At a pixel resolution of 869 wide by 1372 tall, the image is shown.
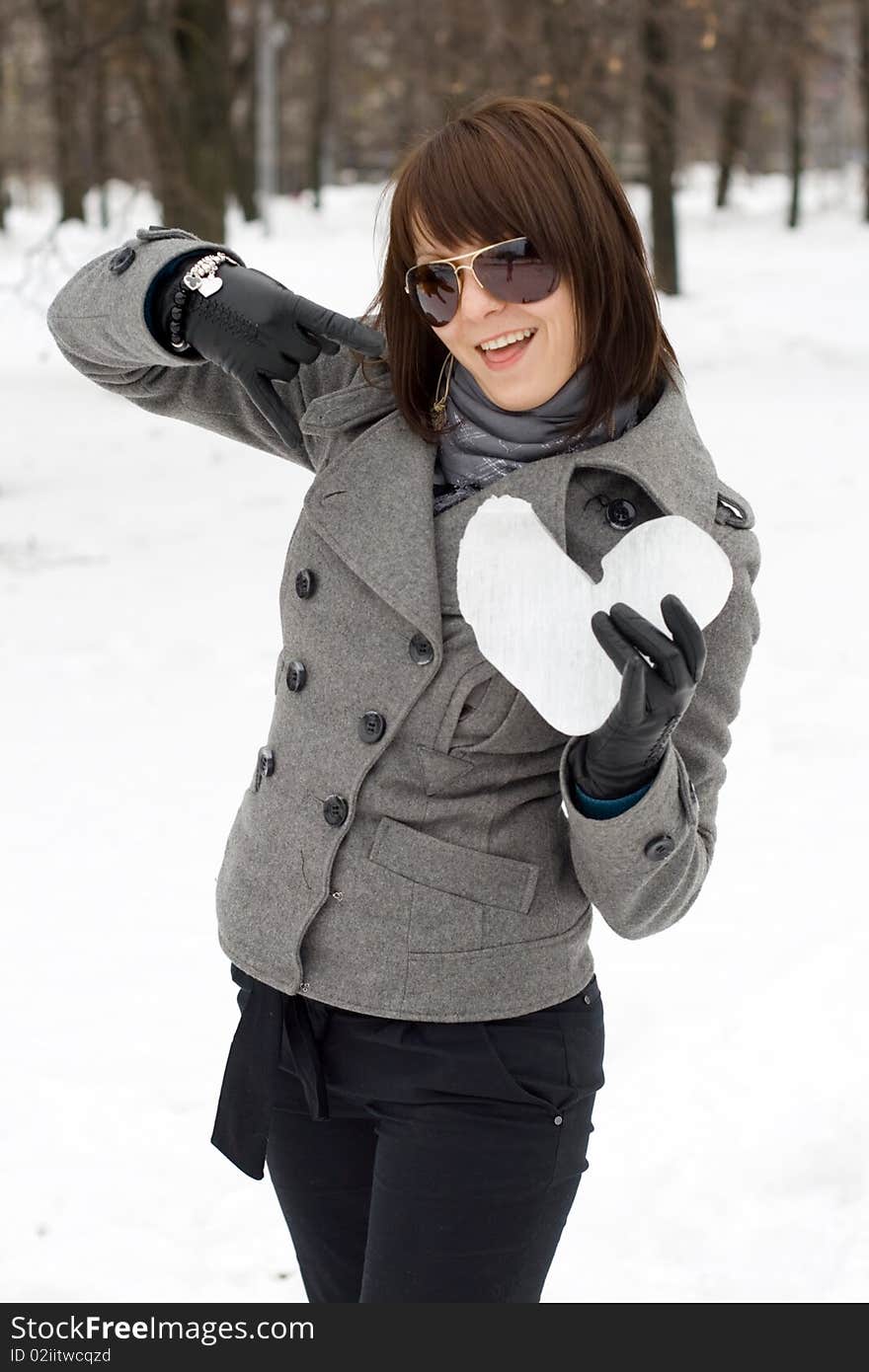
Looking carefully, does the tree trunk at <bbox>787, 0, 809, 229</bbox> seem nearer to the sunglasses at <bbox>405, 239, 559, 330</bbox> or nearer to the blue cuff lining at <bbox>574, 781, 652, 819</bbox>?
the sunglasses at <bbox>405, 239, 559, 330</bbox>

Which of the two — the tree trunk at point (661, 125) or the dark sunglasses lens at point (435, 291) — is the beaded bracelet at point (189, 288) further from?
the tree trunk at point (661, 125)

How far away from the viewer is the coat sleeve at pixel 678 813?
5.48ft

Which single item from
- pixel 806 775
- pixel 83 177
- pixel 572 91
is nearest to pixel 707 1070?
pixel 806 775

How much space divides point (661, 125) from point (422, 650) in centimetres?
1469

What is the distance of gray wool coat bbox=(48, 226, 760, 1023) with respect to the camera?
1.78 meters

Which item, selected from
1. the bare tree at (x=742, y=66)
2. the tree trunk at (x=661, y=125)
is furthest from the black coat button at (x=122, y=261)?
the bare tree at (x=742, y=66)

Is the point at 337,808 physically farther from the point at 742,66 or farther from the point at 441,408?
the point at 742,66

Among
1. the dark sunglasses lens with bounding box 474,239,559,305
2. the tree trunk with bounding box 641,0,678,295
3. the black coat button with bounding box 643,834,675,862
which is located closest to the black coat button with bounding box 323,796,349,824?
the black coat button with bounding box 643,834,675,862

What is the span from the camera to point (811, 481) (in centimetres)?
939

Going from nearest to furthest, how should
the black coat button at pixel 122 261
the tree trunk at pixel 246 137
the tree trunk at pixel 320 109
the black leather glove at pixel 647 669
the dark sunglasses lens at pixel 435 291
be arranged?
1. the black leather glove at pixel 647 669
2. the dark sunglasses lens at pixel 435 291
3. the black coat button at pixel 122 261
4. the tree trunk at pixel 246 137
5. the tree trunk at pixel 320 109

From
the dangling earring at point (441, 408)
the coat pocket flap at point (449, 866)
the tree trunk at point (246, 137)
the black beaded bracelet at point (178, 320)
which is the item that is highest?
the black beaded bracelet at point (178, 320)

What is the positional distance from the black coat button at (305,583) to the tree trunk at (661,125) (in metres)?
11.1

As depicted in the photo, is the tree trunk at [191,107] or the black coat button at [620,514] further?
the tree trunk at [191,107]

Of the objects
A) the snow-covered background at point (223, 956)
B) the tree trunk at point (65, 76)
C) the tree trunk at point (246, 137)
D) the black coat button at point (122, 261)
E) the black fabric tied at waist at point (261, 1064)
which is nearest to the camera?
the black fabric tied at waist at point (261, 1064)
